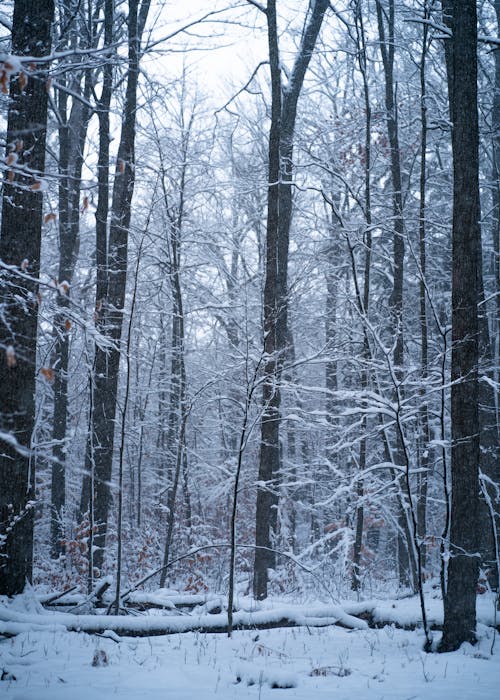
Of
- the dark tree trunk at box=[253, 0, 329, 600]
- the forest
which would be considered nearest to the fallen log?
the forest

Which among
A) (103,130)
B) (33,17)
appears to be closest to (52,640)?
(33,17)

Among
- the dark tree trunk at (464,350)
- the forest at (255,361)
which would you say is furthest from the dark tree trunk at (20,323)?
the dark tree trunk at (464,350)

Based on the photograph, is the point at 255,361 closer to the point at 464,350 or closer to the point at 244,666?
the point at 464,350

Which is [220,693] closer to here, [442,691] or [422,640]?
[442,691]

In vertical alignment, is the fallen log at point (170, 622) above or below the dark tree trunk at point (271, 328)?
below

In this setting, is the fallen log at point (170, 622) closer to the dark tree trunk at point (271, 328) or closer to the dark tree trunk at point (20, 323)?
the dark tree trunk at point (20, 323)

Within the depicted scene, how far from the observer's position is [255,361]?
28.8 feet

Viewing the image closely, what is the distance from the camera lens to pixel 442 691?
454cm

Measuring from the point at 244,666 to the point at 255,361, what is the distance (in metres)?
4.63

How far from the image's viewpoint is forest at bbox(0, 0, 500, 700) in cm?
527

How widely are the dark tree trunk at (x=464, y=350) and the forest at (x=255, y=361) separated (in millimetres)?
23

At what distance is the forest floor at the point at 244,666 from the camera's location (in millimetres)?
4398

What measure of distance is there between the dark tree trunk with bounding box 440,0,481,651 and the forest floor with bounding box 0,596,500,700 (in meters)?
0.51

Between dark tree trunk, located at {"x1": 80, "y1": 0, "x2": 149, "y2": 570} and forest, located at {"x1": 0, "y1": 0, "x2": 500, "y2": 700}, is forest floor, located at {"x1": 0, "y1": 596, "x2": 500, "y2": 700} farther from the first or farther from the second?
dark tree trunk, located at {"x1": 80, "y1": 0, "x2": 149, "y2": 570}
